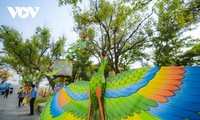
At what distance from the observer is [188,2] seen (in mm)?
9445

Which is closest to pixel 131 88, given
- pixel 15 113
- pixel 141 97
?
pixel 141 97

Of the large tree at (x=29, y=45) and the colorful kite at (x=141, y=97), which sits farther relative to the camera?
the large tree at (x=29, y=45)

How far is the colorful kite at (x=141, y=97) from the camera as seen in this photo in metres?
0.81

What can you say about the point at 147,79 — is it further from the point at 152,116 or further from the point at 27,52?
the point at 27,52

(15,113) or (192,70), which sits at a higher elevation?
(192,70)

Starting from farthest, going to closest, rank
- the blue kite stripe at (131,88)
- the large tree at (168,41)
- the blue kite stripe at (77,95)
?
the large tree at (168,41) < the blue kite stripe at (77,95) < the blue kite stripe at (131,88)

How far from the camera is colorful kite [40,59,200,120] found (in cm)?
81

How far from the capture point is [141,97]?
3.16ft

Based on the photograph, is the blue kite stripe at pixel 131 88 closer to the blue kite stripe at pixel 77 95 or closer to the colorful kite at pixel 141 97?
the colorful kite at pixel 141 97

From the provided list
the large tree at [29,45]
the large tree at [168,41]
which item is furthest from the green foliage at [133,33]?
the large tree at [29,45]

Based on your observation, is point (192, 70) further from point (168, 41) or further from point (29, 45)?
point (29, 45)

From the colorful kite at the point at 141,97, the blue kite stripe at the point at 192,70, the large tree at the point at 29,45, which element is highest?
the large tree at the point at 29,45

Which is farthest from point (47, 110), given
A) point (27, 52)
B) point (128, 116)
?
point (27, 52)

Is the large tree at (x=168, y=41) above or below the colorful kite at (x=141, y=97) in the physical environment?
above
